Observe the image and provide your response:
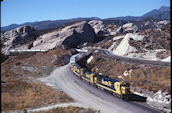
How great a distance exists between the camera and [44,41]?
138 metres

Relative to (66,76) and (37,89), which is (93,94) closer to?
(37,89)

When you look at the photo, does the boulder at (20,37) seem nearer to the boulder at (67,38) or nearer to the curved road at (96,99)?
the boulder at (67,38)

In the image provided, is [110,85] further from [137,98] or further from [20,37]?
[20,37]

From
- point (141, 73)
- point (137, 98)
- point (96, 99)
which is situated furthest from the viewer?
point (141, 73)

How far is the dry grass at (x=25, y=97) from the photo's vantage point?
33594 millimetres

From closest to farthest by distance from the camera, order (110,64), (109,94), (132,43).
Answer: (109,94)
(110,64)
(132,43)

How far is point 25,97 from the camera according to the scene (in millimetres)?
37438

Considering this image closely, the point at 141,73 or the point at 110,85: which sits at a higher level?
the point at 110,85

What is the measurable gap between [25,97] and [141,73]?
3106 centimetres

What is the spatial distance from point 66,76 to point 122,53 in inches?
1469

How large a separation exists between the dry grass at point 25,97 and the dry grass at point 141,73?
17368mm

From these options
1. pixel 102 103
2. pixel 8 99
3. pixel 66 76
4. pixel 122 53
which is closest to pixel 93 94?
pixel 102 103

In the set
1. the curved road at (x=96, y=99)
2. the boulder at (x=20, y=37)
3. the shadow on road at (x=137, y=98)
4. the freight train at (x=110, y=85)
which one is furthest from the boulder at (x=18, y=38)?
Result: the shadow on road at (x=137, y=98)

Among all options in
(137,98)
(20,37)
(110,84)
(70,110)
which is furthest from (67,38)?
(70,110)
